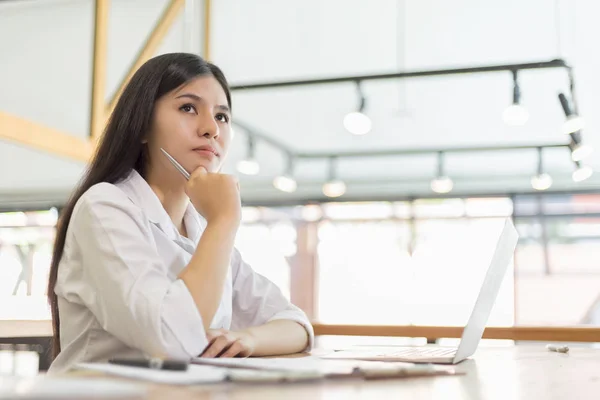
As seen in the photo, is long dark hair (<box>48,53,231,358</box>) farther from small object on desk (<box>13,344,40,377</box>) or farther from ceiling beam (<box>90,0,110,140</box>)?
ceiling beam (<box>90,0,110,140</box>)

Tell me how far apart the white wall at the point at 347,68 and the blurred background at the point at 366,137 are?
2 centimetres

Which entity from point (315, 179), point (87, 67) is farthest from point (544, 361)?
point (315, 179)

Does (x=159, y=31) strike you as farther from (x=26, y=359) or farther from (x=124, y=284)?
(x=124, y=284)

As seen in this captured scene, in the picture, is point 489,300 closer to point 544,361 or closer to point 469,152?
point 544,361

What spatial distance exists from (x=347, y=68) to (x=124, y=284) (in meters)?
5.04

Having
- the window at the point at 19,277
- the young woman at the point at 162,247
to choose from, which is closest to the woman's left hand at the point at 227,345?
the young woman at the point at 162,247

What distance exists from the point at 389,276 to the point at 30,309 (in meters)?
6.99

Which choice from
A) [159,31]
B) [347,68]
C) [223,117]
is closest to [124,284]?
[223,117]

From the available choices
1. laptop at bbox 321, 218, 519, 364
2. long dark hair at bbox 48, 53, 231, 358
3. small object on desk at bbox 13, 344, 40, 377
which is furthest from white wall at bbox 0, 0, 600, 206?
laptop at bbox 321, 218, 519, 364

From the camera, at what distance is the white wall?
11.5 feet

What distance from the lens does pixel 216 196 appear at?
4.35ft

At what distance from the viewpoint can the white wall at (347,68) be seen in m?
3.51

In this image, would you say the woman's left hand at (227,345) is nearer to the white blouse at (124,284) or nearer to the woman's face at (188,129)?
the white blouse at (124,284)

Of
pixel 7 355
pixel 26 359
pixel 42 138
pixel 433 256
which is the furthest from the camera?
pixel 433 256
